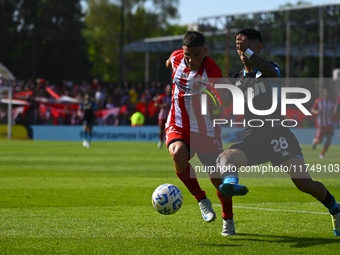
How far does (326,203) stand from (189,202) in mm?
2866

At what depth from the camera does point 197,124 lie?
19.1ft

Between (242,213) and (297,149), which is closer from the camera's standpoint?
(297,149)

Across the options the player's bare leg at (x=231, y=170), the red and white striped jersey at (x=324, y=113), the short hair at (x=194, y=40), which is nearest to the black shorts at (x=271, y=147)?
the player's bare leg at (x=231, y=170)

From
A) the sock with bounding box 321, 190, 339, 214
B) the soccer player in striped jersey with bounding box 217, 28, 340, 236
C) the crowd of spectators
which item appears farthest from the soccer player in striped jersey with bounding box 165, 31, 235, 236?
the crowd of spectators

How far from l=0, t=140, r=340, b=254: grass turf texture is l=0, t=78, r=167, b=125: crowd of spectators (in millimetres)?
16753

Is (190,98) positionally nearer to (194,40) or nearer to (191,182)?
(194,40)

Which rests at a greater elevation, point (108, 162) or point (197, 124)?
point (197, 124)

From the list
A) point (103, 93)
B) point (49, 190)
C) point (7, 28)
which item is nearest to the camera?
point (49, 190)

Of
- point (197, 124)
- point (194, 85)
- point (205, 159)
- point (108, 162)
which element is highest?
point (194, 85)

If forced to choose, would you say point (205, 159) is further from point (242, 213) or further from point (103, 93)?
point (103, 93)

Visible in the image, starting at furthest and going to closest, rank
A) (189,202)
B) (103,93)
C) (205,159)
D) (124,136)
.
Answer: (103,93), (124,136), (189,202), (205,159)

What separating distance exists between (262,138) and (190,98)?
1.12 metres

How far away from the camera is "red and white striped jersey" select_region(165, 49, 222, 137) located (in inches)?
228

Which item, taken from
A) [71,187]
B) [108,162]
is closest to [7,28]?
[108,162]
